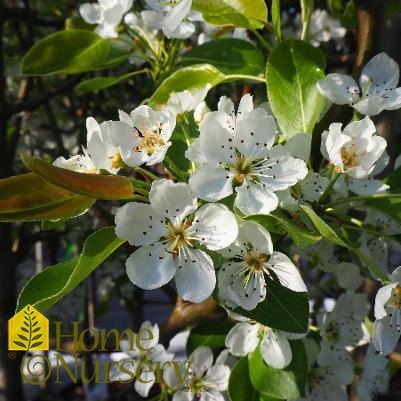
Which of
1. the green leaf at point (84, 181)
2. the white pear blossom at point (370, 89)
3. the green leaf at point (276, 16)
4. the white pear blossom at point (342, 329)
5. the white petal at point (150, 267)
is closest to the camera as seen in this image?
the green leaf at point (84, 181)

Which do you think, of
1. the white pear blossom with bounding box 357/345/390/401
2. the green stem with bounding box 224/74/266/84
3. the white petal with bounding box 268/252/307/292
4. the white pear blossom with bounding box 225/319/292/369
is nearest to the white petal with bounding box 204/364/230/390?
the white pear blossom with bounding box 225/319/292/369

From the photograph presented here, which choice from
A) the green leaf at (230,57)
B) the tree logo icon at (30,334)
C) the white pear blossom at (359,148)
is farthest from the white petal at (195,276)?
the green leaf at (230,57)

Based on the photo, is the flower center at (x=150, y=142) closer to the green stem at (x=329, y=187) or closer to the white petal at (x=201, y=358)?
the green stem at (x=329, y=187)

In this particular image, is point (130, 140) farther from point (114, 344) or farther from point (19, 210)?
point (114, 344)

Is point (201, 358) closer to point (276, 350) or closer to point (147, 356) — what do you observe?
point (147, 356)

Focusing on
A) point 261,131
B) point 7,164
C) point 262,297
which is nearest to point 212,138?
point 261,131

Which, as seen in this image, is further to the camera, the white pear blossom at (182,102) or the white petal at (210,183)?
the white pear blossom at (182,102)

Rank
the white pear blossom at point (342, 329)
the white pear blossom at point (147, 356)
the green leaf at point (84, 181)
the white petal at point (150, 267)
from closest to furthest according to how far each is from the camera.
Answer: the green leaf at point (84, 181) < the white petal at point (150, 267) < the white pear blossom at point (342, 329) < the white pear blossom at point (147, 356)

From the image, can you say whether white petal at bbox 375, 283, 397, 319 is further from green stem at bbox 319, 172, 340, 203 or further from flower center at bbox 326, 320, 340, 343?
flower center at bbox 326, 320, 340, 343
